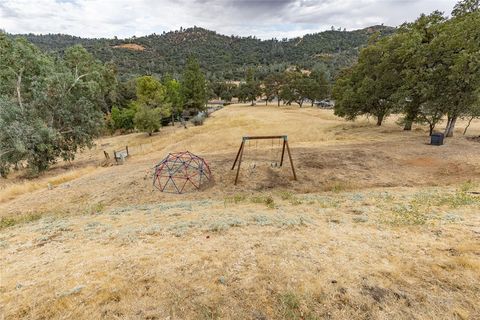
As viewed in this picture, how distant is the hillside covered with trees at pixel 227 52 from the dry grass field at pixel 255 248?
100 m

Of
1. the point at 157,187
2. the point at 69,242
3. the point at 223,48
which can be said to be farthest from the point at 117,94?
the point at 223,48

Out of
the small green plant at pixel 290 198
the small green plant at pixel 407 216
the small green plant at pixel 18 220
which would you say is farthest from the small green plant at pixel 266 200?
the small green plant at pixel 18 220

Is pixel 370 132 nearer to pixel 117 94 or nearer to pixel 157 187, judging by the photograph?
pixel 157 187

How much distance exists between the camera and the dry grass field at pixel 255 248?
4.60m

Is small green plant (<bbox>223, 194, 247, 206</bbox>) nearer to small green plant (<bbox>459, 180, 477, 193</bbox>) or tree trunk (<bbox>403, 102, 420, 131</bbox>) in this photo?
small green plant (<bbox>459, 180, 477, 193</bbox>)

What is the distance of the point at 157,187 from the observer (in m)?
14.0

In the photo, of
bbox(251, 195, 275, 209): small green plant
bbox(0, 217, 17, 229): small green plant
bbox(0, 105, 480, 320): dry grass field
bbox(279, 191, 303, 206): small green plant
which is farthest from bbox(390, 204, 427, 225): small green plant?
bbox(0, 217, 17, 229): small green plant

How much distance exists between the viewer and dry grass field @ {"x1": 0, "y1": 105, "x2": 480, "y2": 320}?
4.60 m

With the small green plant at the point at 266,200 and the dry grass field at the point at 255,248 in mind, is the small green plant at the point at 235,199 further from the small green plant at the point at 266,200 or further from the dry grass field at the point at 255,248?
the small green plant at the point at 266,200

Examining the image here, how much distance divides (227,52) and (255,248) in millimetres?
175556

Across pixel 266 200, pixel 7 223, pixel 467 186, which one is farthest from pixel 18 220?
pixel 467 186

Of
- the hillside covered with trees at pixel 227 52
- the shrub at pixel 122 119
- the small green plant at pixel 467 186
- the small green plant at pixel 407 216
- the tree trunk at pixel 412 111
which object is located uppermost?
the hillside covered with trees at pixel 227 52

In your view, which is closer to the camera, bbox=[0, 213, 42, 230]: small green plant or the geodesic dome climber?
bbox=[0, 213, 42, 230]: small green plant

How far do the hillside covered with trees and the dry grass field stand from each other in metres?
100
